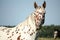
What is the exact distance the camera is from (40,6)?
852 centimetres

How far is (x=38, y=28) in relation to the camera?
8.37 metres

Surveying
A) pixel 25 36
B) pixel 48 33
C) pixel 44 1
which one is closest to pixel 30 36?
pixel 25 36

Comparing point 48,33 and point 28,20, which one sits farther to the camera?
point 48,33

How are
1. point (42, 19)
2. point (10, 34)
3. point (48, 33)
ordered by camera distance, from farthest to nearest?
1. point (48, 33)
2. point (10, 34)
3. point (42, 19)

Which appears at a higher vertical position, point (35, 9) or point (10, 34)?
point (35, 9)

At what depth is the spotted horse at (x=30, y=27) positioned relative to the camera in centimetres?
830

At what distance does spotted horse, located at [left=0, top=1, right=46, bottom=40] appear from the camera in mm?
8298

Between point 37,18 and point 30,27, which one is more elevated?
point 37,18

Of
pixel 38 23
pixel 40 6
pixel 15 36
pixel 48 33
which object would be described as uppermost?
pixel 40 6

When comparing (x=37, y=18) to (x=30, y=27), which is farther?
(x=30, y=27)

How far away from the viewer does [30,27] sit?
8.48m

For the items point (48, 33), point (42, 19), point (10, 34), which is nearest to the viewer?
point (42, 19)

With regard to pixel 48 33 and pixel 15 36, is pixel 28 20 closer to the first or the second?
pixel 15 36

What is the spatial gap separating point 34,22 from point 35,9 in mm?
507
